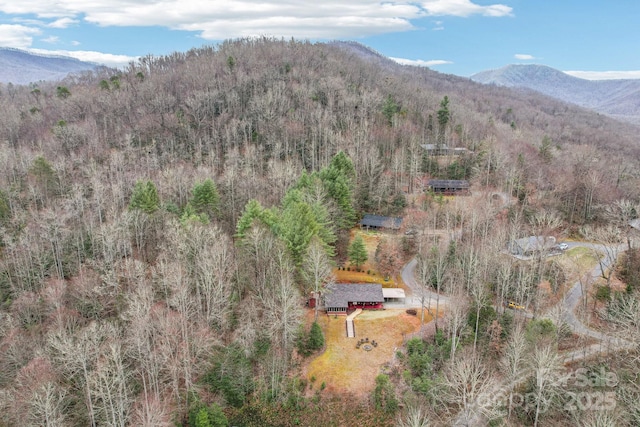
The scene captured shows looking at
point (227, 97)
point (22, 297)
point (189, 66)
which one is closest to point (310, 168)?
point (227, 97)

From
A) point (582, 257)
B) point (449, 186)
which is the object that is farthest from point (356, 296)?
point (449, 186)

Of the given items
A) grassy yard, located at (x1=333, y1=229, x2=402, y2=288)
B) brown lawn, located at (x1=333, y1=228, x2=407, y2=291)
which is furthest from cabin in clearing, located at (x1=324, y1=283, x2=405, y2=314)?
grassy yard, located at (x1=333, y1=229, x2=402, y2=288)

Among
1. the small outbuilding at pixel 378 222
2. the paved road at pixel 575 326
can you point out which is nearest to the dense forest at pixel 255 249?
the paved road at pixel 575 326

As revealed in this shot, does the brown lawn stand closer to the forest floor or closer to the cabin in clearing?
the cabin in clearing

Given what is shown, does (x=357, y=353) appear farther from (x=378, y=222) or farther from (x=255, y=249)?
(x=378, y=222)

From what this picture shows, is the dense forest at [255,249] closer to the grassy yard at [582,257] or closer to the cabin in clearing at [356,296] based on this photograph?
the grassy yard at [582,257]

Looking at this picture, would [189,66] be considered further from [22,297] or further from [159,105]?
[22,297]
